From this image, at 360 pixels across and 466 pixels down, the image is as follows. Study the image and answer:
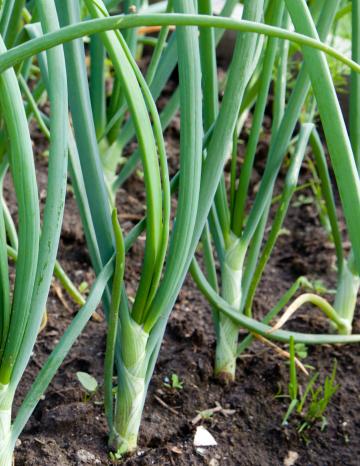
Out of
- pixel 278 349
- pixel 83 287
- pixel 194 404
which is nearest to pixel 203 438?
pixel 194 404

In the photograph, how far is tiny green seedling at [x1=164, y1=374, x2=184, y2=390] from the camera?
4.31 ft

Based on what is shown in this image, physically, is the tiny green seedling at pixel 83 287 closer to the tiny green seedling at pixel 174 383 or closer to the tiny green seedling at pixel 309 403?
the tiny green seedling at pixel 174 383

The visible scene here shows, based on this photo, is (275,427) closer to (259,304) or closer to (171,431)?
(171,431)

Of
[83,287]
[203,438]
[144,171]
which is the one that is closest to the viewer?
[144,171]

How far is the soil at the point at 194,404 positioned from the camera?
1.18 metres

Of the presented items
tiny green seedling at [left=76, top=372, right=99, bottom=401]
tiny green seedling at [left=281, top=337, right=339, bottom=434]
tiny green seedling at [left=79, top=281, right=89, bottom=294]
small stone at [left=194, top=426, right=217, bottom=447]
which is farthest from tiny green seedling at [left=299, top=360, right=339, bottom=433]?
tiny green seedling at [left=79, top=281, right=89, bottom=294]

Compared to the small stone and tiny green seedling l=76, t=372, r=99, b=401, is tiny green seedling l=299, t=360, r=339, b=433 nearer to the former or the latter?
the small stone

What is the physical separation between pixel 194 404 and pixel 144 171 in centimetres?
51

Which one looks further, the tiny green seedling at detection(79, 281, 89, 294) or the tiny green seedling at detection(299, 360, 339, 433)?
the tiny green seedling at detection(79, 281, 89, 294)

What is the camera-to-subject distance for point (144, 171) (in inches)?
36.7

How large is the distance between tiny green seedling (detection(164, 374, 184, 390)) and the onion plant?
0.48 feet

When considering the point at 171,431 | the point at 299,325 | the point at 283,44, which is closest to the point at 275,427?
the point at 171,431

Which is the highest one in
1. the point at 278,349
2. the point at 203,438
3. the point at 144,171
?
the point at 144,171

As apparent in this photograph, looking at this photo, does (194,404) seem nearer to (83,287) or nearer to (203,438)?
(203,438)
